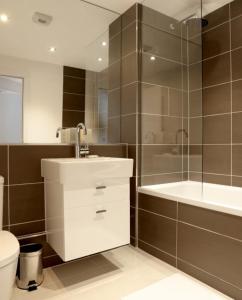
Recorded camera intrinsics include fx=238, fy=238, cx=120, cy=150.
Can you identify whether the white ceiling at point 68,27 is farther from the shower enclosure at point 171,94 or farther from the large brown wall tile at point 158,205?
the large brown wall tile at point 158,205

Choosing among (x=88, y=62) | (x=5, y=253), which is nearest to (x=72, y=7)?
(x=88, y=62)

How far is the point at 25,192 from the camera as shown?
182cm

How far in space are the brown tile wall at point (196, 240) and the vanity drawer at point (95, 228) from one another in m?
0.33

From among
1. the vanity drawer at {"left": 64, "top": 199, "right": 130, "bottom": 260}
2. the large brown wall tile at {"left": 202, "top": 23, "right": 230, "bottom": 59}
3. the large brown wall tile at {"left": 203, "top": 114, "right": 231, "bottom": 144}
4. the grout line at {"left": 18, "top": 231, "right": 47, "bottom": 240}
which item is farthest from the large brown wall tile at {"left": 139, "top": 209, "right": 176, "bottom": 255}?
the large brown wall tile at {"left": 202, "top": 23, "right": 230, "bottom": 59}

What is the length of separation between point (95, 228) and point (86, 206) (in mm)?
179

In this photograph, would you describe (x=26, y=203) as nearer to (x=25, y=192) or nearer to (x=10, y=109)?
(x=25, y=192)

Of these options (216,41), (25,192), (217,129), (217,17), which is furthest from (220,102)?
(25,192)

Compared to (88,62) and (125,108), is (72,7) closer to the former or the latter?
(88,62)

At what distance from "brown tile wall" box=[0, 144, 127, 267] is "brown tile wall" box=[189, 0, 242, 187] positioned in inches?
64.1

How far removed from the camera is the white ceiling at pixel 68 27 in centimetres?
197

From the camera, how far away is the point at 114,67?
8.23 feet

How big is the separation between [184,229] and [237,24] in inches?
79.4

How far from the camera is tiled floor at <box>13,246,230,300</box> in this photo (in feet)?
5.06

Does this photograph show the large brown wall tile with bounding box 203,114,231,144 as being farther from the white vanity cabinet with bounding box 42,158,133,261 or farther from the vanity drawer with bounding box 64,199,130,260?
the vanity drawer with bounding box 64,199,130,260
